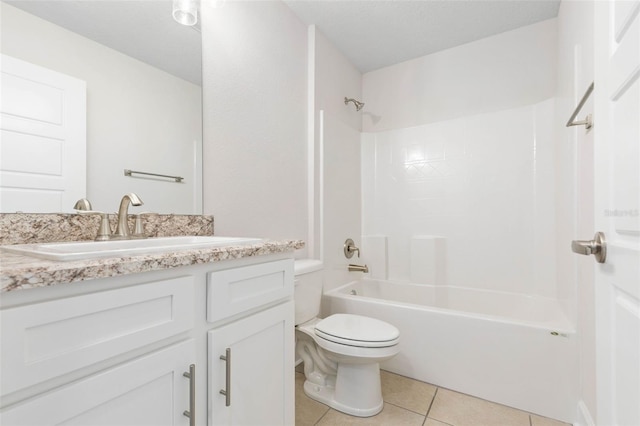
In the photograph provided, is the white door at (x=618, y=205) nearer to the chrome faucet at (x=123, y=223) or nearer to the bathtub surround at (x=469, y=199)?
the chrome faucet at (x=123, y=223)

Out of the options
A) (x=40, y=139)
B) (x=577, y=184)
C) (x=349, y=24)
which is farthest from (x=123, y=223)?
(x=577, y=184)

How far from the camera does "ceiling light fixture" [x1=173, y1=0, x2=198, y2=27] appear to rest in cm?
140

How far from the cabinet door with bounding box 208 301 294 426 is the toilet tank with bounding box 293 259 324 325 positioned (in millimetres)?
604

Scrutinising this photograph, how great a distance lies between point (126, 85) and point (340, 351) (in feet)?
4.83

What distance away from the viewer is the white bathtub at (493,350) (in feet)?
4.97

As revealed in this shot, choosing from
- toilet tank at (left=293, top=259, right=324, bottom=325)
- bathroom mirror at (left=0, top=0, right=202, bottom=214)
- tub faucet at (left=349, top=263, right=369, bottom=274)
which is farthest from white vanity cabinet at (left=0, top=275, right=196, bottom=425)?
tub faucet at (left=349, top=263, right=369, bottom=274)

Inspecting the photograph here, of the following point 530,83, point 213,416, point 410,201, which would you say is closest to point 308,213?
point 410,201

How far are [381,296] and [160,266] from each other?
226 cm

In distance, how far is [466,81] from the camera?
97.0 inches

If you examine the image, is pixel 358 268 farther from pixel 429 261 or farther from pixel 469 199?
pixel 469 199

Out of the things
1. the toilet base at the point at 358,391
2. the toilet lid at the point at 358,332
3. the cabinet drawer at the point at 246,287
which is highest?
the cabinet drawer at the point at 246,287

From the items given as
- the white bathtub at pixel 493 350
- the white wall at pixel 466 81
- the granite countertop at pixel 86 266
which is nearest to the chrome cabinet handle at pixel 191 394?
the granite countertop at pixel 86 266

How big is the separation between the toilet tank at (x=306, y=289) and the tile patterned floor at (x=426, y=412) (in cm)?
45

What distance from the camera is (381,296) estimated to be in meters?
2.67
